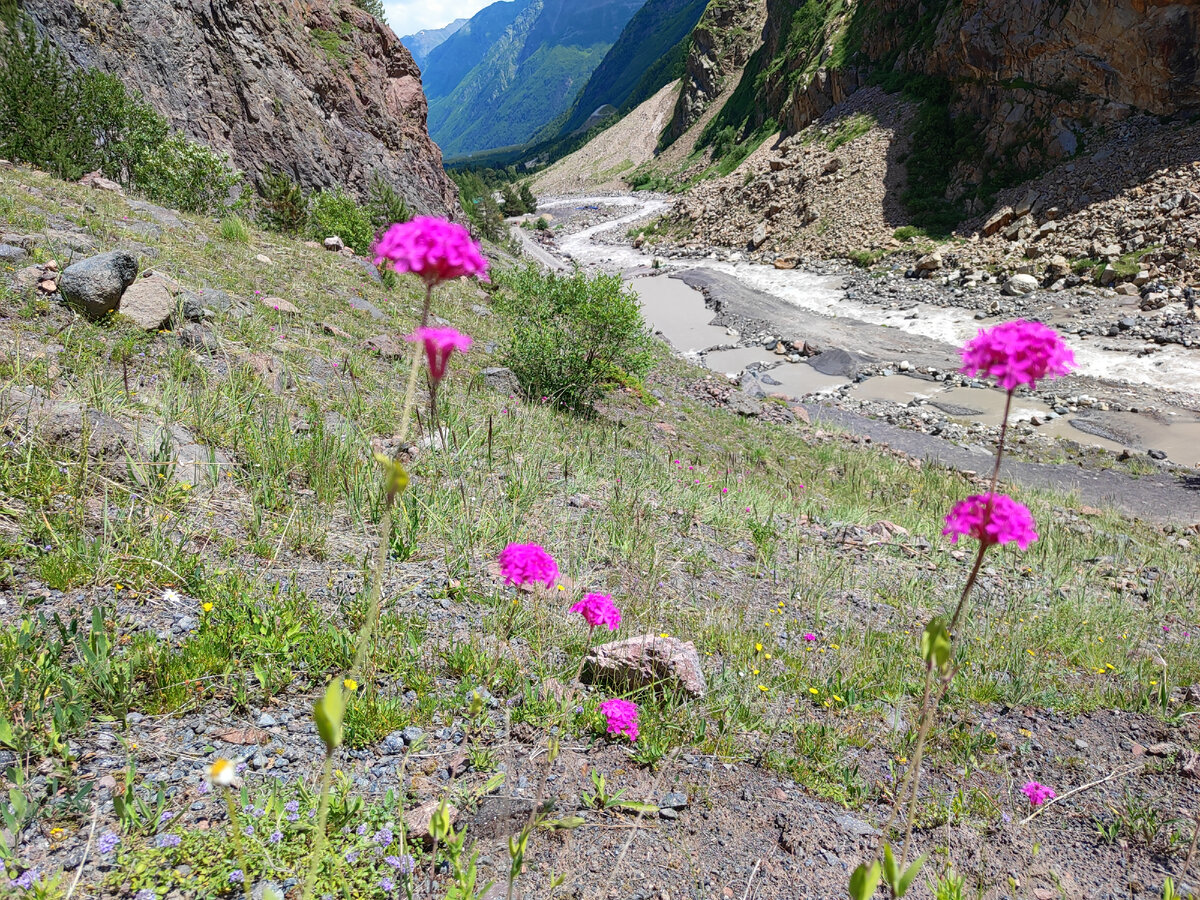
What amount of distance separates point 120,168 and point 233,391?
12686 millimetres

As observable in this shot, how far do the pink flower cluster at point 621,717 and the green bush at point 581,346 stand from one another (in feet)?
23.5

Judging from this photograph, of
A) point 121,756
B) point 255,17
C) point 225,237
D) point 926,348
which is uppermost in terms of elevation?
point 255,17

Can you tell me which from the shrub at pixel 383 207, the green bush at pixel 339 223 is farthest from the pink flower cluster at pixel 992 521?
the shrub at pixel 383 207

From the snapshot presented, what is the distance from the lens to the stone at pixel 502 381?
8.95 meters

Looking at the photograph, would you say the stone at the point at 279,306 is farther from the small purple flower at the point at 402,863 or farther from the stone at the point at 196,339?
the small purple flower at the point at 402,863

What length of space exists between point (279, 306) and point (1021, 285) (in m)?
21.2

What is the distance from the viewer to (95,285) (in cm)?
543

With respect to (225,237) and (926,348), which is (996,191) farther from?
(225,237)

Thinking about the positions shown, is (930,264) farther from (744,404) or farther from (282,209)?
(282,209)

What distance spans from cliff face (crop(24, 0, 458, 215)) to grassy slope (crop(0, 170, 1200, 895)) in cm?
1089

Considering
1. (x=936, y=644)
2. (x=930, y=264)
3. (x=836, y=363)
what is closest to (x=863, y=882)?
(x=936, y=644)

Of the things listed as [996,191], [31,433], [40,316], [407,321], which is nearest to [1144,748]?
[31,433]

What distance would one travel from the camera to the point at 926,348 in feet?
57.5

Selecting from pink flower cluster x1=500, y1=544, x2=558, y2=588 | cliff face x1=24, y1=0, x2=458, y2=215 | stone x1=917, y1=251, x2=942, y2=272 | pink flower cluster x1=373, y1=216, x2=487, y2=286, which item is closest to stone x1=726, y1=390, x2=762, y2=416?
pink flower cluster x1=500, y1=544, x2=558, y2=588
